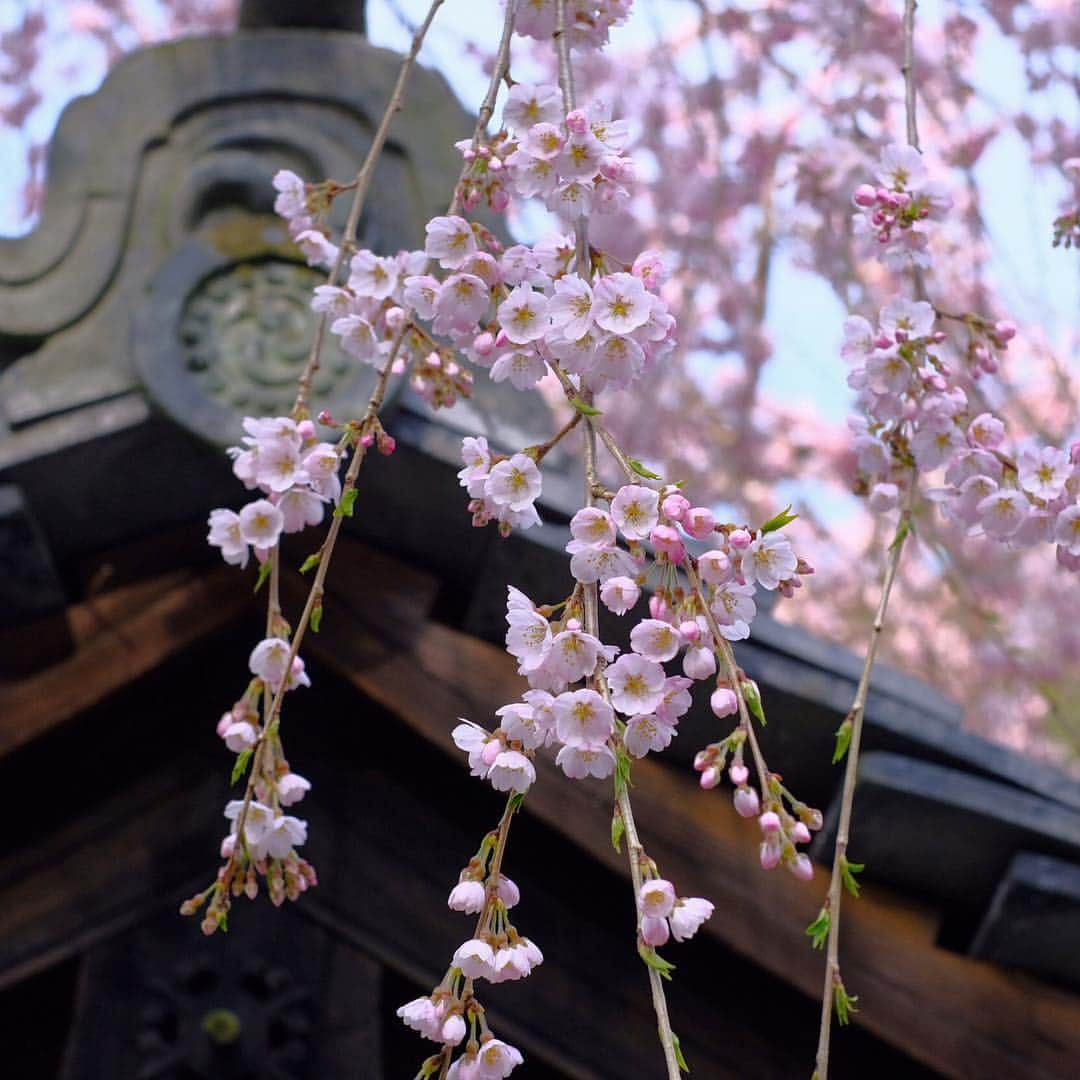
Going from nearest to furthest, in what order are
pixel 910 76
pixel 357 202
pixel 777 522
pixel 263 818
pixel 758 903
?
pixel 777 522 < pixel 263 818 < pixel 357 202 < pixel 910 76 < pixel 758 903

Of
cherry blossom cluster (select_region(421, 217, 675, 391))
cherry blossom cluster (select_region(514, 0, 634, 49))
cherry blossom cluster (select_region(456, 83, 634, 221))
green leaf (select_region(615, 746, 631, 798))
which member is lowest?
green leaf (select_region(615, 746, 631, 798))

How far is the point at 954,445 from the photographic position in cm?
166

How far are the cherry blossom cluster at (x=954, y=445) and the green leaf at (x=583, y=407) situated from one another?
1.82 ft

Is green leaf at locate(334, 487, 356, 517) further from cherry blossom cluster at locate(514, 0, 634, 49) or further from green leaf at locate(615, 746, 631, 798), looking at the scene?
cherry blossom cluster at locate(514, 0, 634, 49)

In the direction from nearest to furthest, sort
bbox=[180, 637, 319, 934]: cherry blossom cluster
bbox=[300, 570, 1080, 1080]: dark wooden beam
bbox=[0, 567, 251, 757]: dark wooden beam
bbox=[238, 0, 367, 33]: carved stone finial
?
bbox=[180, 637, 319, 934]: cherry blossom cluster → bbox=[300, 570, 1080, 1080]: dark wooden beam → bbox=[0, 567, 251, 757]: dark wooden beam → bbox=[238, 0, 367, 33]: carved stone finial

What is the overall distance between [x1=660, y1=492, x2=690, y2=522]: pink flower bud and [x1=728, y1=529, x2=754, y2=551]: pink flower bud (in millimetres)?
63

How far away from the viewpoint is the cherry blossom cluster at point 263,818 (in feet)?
4.32

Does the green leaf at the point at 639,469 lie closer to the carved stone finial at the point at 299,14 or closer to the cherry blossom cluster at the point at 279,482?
the cherry blossom cluster at the point at 279,482

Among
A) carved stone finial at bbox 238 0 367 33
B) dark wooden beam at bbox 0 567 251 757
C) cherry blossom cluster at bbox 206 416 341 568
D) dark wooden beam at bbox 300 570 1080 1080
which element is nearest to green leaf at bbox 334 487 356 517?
cherry blossom cluster at bbox 206 416 341 568

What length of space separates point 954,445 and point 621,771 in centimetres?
76

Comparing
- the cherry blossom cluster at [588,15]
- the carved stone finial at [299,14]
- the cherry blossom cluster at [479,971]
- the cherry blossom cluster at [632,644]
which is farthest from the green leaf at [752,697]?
the carved stone finial at [299,14]

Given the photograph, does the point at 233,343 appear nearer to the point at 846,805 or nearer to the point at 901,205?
the point at 901,205

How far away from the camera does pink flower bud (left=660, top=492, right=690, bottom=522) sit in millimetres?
1167

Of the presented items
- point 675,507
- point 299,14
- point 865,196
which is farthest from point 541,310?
Answer: point 299,14
